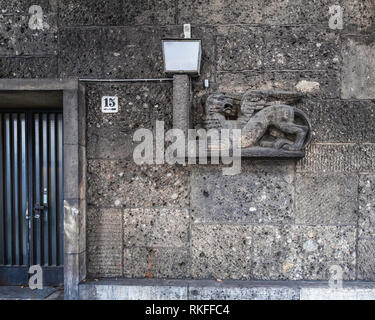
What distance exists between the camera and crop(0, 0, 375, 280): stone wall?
3.10 metres

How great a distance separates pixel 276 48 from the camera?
123 inches

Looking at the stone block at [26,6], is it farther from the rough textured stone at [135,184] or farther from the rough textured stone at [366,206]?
the rough textured stone at [366,206]

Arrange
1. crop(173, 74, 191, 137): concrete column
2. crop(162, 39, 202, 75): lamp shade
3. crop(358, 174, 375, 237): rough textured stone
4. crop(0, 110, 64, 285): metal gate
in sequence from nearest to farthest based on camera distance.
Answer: crop(162, 39, 202, 75): lamp shade → crop(173, 74, 191, 137): concrete column → crop(358, 174, 375, 237): rough textured stone → crop(0, 110, 64, 285): metal gate

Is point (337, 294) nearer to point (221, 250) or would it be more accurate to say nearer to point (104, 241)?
point (221, 250)

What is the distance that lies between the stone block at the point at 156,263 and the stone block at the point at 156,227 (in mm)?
66

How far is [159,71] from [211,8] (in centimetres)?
88

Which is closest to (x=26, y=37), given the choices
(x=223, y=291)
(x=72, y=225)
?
(x=72, y=225)

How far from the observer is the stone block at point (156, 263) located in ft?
10.3

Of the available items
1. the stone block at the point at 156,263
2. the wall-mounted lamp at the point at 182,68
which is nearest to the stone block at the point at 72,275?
the stone block at the point at 156,263

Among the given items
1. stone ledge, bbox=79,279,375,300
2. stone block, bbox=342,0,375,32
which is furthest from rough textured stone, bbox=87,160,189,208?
stone block, bbox=342,0,375,32

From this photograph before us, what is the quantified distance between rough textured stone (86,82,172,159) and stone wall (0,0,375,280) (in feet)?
0.04

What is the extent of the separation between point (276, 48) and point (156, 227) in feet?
7.61

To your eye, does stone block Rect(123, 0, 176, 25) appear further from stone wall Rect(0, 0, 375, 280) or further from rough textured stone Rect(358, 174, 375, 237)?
rough textured stone Rect(358, 174, 375, 237)

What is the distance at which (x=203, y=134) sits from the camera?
3066mm
